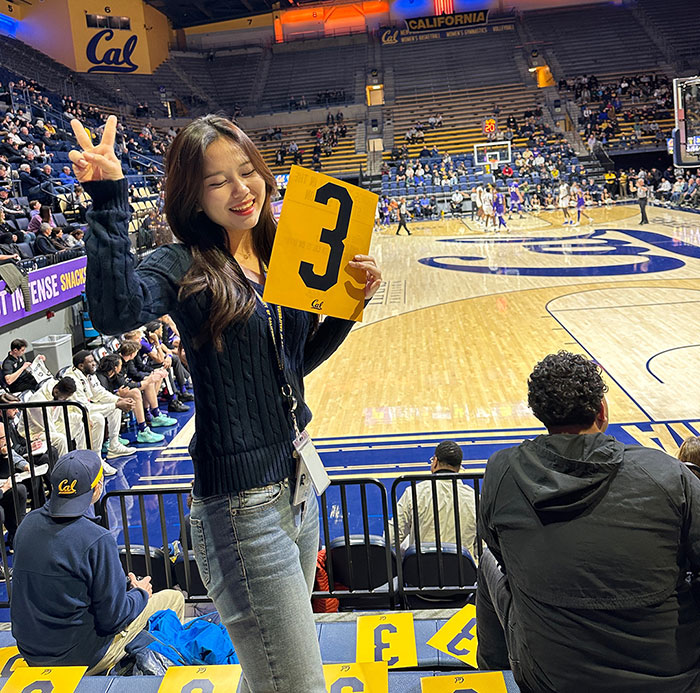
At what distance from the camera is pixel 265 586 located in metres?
1.47

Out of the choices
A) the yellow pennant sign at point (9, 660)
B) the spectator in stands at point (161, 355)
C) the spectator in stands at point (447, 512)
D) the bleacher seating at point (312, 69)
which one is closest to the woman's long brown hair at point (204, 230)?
the yellow pennant sign at point (9, 660)

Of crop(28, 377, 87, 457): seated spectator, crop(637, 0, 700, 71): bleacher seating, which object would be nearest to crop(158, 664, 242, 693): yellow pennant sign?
crop(28, 377, 87, 457): seated spectator

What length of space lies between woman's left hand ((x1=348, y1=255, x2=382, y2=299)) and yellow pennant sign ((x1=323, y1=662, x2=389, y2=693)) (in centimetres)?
139

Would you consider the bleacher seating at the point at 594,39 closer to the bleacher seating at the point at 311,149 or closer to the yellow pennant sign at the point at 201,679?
the bleacher seating at the point at 311,149

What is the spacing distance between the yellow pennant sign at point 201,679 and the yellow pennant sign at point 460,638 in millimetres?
836

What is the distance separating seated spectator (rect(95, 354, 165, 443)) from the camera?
7879 mm

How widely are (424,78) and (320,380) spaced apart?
33597mm

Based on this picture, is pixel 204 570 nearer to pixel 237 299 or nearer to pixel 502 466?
pixel 237 299

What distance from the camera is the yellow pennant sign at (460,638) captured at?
292cm

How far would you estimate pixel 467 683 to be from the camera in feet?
7.76

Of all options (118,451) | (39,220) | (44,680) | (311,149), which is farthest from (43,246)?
(311,149)

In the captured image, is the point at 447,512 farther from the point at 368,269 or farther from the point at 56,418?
the point at 56,418

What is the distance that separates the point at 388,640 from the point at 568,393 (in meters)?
1.54

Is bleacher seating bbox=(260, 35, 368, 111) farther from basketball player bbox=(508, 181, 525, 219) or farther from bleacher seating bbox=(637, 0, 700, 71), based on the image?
bleacher seating bbox=(637, 0, 700, 71)
